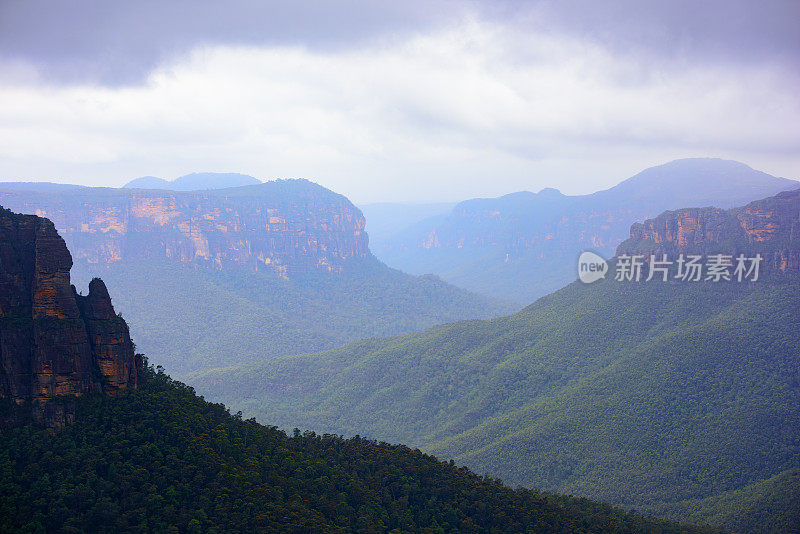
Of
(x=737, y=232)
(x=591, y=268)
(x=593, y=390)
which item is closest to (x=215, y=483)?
(x=593, y=390)

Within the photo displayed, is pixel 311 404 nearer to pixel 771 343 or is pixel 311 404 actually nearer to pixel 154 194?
pixel 771 343

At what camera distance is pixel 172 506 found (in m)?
28.8

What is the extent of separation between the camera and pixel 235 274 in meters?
168

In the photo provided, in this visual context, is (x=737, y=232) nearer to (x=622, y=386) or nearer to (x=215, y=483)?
(x=622, y=386)

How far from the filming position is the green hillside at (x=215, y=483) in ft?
91.5

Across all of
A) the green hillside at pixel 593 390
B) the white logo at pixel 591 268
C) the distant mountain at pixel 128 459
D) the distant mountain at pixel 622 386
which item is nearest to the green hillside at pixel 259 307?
the distant mountain at pixel 622 386

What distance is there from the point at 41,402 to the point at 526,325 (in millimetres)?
82725

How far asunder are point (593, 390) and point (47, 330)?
62.5 m

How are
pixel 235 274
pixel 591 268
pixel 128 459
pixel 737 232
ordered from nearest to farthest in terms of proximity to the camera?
1. pixel 128 459
2. pixel 737 232
3. pixel 591 268
4. pixel 235 274

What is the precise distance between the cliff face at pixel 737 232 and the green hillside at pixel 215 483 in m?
61.8

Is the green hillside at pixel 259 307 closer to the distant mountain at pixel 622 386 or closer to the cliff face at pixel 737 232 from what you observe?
the distant mountain at pixel 622 386

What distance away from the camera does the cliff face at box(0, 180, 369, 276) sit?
488 ft

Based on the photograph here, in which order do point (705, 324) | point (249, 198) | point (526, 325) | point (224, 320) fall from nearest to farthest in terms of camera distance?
point (705, 324) → point (526, 325) → point (224, 320) → point (249, 198)

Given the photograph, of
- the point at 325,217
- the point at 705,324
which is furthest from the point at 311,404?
the point at 325,217
